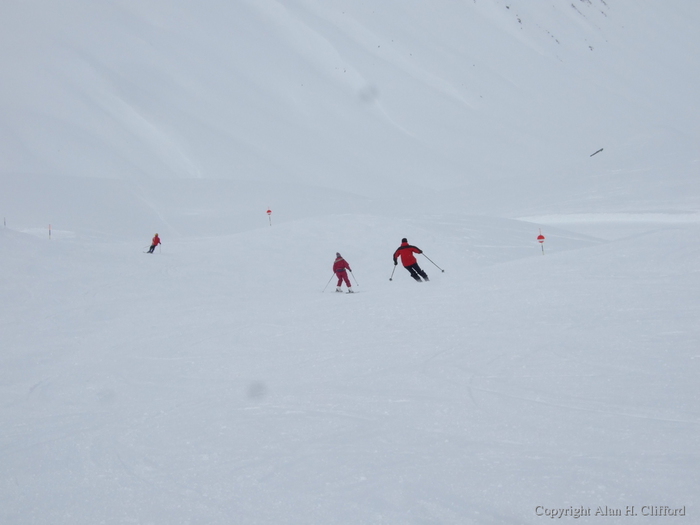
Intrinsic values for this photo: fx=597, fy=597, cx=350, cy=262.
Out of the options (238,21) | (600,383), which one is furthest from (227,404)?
(238,21)

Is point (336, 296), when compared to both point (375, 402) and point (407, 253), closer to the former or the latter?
point (407, 253)

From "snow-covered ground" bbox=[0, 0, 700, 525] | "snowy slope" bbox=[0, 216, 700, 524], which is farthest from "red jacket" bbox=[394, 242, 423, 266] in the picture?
"snowy slope" bbox=[0, 216, 700, 524]

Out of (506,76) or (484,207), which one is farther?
(506,76)

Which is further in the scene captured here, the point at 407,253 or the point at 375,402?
the point at 407,253

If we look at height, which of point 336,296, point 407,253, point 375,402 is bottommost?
point 375,402

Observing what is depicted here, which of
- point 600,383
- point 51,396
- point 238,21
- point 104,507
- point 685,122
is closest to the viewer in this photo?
point 104,507

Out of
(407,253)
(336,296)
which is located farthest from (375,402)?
(407,253)

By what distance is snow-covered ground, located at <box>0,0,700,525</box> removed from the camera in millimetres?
3930

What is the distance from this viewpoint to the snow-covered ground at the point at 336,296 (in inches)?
155

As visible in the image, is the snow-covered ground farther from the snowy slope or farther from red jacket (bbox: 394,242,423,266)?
red jacket (bbox: 394,242,423,266)

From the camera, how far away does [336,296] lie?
11.3 meters

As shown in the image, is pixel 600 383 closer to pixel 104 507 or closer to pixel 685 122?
pixel 104 507

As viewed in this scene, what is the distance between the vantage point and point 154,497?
3.90m

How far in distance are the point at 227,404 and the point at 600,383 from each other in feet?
10.8
